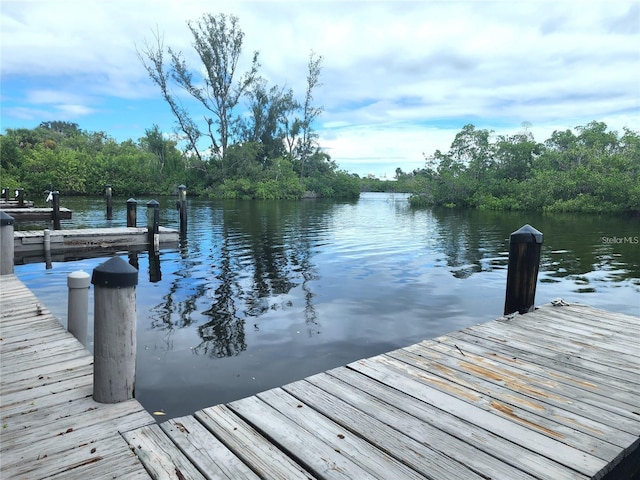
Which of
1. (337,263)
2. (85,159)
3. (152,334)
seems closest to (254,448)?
(152,334)

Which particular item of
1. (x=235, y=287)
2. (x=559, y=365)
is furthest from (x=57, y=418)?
(x=235, y=287)

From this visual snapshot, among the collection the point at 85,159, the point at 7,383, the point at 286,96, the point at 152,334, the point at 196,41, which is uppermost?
the point at 196,41

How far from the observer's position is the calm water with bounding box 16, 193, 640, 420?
5.39 metres

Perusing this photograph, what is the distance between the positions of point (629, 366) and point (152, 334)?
566 centimetres

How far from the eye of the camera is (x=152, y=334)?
6.46 meters

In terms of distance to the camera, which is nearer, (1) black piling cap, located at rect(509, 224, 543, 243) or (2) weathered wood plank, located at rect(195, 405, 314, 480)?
(2) weathered wood plank, located at rect(195, 405, 314, 480)

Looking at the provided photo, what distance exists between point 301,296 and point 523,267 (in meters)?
4.33

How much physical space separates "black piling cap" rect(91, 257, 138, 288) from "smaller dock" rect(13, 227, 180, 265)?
34.5 feet

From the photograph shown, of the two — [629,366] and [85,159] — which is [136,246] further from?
[85,159]

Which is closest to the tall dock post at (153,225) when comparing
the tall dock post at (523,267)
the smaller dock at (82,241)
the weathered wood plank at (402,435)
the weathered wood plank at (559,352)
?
the smaller dock at (82,241)

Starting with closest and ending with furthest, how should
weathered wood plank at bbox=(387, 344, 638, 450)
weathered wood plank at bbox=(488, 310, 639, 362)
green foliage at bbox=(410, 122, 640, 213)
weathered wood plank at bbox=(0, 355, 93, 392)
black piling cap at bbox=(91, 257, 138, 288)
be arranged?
weathered wood plank at bbox=(387, 344, 638, 450)
black piling cap at bbox=(91, 257, 138, 288)
weathered wood plank at bbox=(0, 355, 93, 392)
weathered wood plank at bbox=(488, 310, 639, 362)
green foliage at bbox=(410, 122, 640, 213)

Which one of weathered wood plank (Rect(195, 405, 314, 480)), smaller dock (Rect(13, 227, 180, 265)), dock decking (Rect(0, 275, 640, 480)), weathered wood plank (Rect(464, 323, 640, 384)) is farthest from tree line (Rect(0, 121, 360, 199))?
weathered wood plank (Rect(195, 405, 314, 480))

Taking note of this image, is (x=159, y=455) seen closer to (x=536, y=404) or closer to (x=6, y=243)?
(x=536, y=404)

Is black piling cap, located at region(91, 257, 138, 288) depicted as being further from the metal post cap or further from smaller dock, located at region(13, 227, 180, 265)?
smaller dock, located at region(13, 227, 180, 265)
